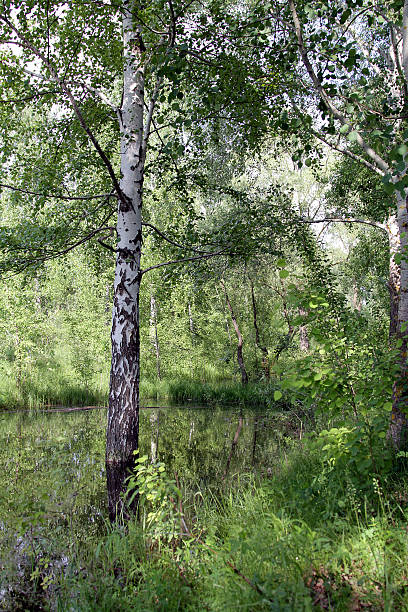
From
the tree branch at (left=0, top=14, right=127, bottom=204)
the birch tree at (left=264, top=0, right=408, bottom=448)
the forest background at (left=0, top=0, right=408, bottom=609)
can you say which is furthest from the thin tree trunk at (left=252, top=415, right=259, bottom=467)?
the tree branch at (left=0, top=14, right=127, bottom=204)

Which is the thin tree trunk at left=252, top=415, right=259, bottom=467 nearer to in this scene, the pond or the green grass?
the pond

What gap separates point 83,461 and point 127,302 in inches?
152

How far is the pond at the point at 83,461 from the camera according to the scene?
3.91m

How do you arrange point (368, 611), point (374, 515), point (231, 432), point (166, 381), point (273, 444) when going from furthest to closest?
1. point (166, 381)
2. point (231, 432)
3. point (273, 444)
4. point (374, 515)
5. point (368, 611)

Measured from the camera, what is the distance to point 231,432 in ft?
31.0

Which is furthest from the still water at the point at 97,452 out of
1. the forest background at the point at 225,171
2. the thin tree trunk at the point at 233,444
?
the forest background at the point at 225,171

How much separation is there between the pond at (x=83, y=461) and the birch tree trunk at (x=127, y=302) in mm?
720

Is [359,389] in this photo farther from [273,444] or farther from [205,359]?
[205,359]

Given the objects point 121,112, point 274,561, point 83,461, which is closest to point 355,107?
point 121,112

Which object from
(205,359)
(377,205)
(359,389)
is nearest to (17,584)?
(359,389)

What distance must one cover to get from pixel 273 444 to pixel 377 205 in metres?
5.21

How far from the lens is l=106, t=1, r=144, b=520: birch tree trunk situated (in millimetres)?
4066

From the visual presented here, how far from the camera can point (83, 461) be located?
6.91m

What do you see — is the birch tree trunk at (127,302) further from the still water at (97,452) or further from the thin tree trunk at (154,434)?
the thin tree trunk at (154,434)
